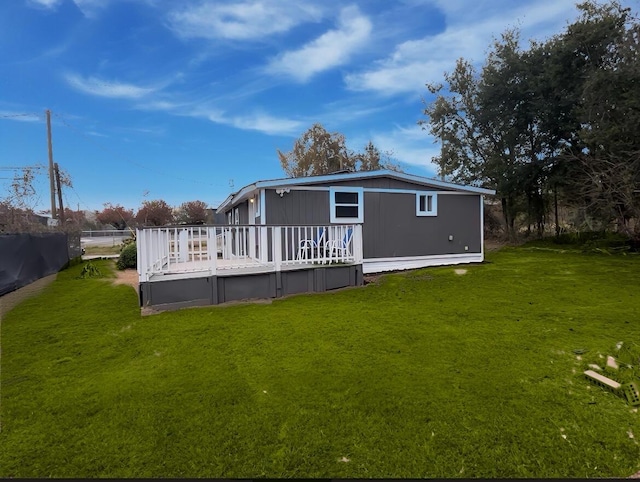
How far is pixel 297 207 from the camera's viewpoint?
25.5 ft

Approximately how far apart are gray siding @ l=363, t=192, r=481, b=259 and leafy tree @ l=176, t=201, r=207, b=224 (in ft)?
87.5

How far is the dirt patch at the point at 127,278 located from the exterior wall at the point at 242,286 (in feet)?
8.28

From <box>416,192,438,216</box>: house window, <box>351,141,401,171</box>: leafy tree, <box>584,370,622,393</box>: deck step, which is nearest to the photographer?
<box>584,370,622,393</box>: deck step

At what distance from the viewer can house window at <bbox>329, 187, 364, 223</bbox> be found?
26.9ft

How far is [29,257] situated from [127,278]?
2.22 m

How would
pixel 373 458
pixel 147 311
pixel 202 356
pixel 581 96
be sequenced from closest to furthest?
pixel 373 458
pixel 202 356
pixel 147 311
pixel 581 96

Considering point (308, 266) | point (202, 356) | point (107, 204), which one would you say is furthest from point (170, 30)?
point (107, 204)

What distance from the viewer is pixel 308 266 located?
6.08 meters

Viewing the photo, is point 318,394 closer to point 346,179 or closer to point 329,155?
point 346,179

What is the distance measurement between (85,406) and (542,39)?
20.2 meters

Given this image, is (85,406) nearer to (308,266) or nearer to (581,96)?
(308,266)

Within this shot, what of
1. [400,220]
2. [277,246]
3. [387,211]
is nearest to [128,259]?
[277,246]

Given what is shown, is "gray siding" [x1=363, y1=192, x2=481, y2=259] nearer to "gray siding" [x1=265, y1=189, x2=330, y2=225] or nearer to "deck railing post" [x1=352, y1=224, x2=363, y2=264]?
"gray siding" [x1=265, y1=189, x2=330, y2=225]

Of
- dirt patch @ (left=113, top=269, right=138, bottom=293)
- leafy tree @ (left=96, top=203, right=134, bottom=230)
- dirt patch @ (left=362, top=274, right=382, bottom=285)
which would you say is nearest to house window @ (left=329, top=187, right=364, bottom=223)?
dirt patch @ (left=362, top=274, right=382, bottom=285)
